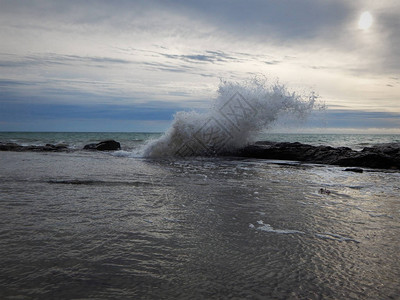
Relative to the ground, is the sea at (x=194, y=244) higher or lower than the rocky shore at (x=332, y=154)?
lower

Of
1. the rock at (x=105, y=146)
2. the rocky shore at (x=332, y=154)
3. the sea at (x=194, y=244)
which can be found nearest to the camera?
the sea at (x=194, y=244)

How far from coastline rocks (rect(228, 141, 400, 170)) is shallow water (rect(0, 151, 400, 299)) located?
5716 mm

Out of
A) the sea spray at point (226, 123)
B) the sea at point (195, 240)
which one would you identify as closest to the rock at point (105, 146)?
the sea spray at point (226, 123)

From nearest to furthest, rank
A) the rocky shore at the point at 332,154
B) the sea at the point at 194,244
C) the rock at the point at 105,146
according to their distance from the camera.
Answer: the sea at the point at 194,244 → the rocky shore at the point at 332,154 → the rock at the point at 105,146

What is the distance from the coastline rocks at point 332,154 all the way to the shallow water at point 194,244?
5.72 m

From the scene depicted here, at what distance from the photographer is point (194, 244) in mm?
2703

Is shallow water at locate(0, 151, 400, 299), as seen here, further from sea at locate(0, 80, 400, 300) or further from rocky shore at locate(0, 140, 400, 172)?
rocky shore at locate(0, 140, 400, 172)

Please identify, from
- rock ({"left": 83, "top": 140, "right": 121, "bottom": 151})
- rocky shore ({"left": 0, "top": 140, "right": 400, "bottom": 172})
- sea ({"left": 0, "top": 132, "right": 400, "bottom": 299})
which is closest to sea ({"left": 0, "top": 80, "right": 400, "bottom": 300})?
sea ({"left": 0, "top": 132, "right": 400, "bottom": 299})

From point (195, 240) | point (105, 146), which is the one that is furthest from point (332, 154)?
point (105, 146)

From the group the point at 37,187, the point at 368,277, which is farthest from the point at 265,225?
the point at 37,187

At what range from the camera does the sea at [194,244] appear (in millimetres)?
1955

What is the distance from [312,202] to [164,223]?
229 centimetres

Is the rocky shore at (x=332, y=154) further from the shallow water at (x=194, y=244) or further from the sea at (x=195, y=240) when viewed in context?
the shallow water at (x=194, y=244)

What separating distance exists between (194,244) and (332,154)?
32.0 ft
